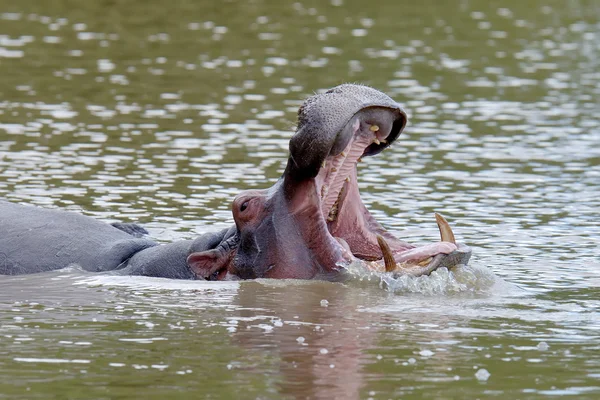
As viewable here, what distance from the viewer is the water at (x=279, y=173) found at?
694cm

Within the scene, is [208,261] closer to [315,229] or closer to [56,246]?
[315,229]

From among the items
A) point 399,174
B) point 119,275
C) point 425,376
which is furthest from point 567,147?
point 425,376

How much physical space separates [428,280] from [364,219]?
1.87 feet

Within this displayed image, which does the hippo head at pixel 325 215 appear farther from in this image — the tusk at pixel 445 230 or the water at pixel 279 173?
the water at pixel 279 173

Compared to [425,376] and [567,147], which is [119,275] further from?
[567,147]

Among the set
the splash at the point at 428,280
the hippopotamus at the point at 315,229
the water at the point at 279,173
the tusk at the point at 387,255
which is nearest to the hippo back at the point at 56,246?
the hippopotamus at the point at 315,229

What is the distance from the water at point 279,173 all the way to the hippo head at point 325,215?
0.18 meters

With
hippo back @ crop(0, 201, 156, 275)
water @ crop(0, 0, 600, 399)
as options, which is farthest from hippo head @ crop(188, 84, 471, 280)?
hippo back @ crop(0, 201, 156, 275)

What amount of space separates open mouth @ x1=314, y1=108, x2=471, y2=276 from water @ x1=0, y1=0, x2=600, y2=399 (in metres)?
0.21

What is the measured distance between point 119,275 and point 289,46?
14.6m

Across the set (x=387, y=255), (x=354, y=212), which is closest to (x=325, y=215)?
(x=354, y=212)

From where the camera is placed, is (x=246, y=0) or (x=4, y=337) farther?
(x=246, y=0)

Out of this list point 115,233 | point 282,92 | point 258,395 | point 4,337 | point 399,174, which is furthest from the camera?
point 282,92

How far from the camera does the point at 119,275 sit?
Result: 29.8 feet
